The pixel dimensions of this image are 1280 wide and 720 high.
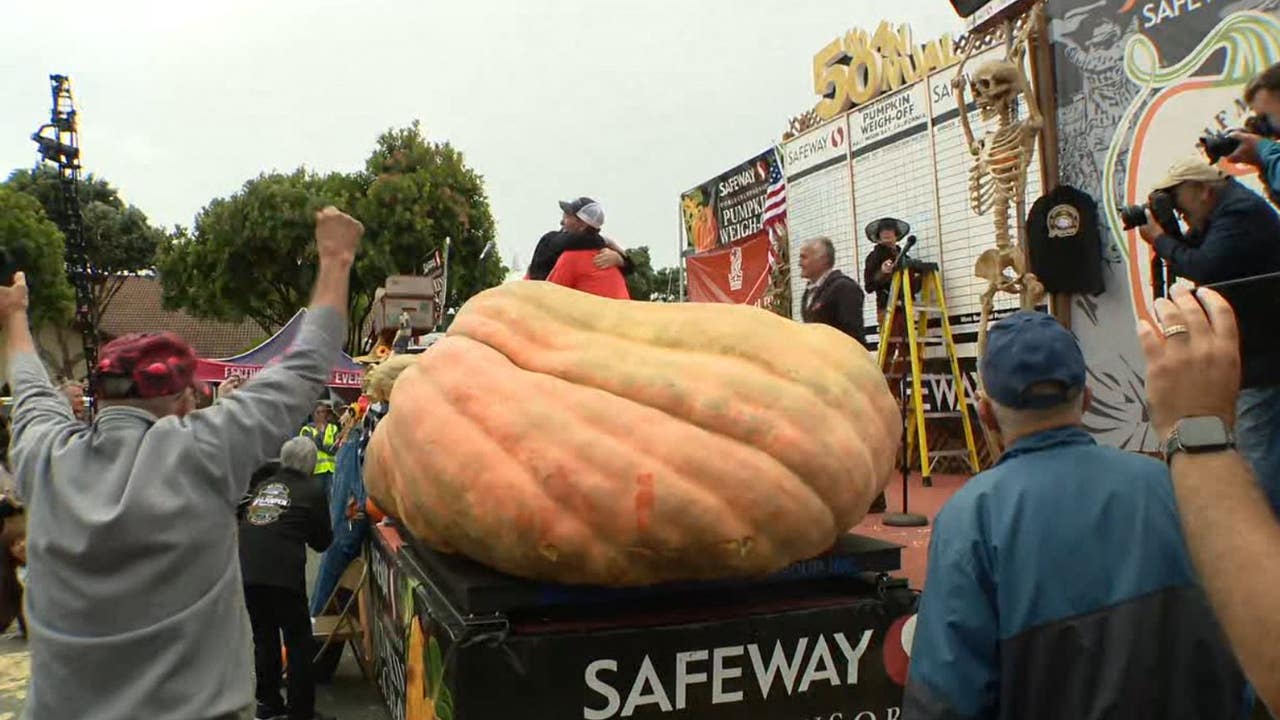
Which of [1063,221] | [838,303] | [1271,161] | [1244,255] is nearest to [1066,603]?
[1244,255]

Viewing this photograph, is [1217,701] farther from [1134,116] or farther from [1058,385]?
[1134,116]

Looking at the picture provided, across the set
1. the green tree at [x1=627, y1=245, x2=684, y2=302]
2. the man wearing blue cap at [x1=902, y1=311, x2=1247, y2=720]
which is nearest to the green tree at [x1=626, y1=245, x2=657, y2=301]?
the green tree at [x1=627, y1=245, x2=684, y2=302]

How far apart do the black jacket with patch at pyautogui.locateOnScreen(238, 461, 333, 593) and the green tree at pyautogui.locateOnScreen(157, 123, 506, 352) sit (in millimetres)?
20963

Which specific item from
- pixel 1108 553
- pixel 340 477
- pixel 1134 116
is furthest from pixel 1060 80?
pixel 1108 553

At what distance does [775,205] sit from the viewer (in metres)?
12.2

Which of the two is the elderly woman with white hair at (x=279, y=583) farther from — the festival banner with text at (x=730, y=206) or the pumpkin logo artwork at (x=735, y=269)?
the festival banner with text at (x=730, y=206)

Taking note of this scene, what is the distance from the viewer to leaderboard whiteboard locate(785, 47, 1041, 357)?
27.0ft

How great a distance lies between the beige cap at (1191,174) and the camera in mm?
2965

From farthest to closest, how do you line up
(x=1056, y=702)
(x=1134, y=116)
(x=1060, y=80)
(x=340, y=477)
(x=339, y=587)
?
(x=1060, y=80) → (x=1134, y=116) → (x=339, y=587) → (x=340, y=477) → (x=1056, y=702)

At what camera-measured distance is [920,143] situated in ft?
29.1

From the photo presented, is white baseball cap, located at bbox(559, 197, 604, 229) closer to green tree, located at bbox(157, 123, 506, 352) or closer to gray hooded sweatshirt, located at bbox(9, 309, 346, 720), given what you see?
gray hooded sweatshirt, located at bbox(9, 309, 346, 720)

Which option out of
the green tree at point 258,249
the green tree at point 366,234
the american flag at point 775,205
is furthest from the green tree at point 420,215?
the american flag at point 775,205

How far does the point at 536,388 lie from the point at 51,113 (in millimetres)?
13833

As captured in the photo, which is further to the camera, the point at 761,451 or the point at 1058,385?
the point at 761,451
